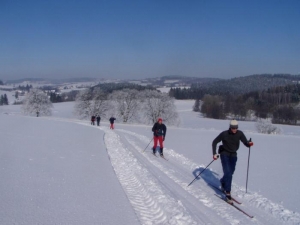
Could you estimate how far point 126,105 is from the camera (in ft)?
215

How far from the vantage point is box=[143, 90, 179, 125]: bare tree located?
61.2 metres

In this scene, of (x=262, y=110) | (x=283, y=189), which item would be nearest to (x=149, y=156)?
(x=283, y=189)

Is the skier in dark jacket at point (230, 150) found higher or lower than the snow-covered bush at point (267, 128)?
higher

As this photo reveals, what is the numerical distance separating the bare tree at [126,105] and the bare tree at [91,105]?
2.87 metres

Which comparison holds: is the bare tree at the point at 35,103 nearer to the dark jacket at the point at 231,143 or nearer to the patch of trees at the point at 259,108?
the patch of trees at the point at 259,108

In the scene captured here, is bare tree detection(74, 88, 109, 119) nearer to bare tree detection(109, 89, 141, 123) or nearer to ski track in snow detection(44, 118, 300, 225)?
bare tree detection(109, 89, 141, 123)

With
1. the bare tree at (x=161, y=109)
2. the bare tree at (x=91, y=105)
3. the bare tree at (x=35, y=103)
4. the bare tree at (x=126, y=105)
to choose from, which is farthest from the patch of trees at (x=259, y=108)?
the bare tree at (x=35, y=103)

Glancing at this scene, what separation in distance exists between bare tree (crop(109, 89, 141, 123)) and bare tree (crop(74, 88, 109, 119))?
287cm

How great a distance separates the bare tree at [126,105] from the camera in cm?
6488

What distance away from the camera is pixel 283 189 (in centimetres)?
832

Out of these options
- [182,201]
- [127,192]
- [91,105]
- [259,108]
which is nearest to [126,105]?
[91,105]

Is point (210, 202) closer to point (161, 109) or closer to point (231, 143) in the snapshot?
point (231, 143)

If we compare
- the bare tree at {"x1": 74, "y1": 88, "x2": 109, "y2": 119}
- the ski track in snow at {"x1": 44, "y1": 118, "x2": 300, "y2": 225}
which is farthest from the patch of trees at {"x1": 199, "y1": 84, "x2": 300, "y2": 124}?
the ski track in snow at {"x1": 44, "y1": 118, "x2": 300, "y2": 225}

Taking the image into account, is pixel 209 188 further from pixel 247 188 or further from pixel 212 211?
pixel 212 211
